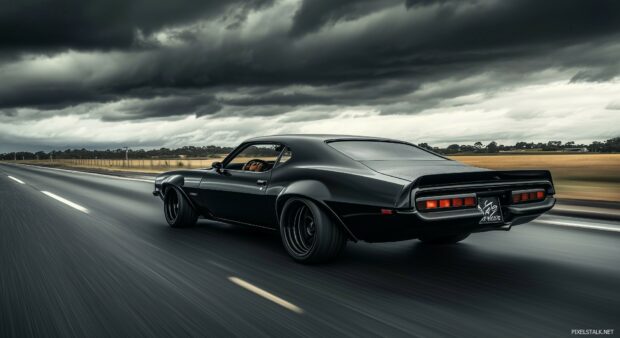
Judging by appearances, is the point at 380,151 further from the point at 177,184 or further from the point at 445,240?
the point at 177,184


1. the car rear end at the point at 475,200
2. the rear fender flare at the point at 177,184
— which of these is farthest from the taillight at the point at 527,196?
the rear fender flare at the point at 177,184

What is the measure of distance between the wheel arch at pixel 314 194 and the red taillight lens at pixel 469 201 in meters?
1.03

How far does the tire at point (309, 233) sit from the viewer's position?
5160mm

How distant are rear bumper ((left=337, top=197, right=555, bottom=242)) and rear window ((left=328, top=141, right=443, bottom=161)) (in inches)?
29.4

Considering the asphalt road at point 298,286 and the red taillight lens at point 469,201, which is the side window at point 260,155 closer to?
the asphalt road at point 298,286

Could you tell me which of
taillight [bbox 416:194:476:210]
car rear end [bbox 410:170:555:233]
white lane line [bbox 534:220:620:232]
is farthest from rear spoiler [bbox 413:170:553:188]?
white lane line [bbox 534:220:620:232]

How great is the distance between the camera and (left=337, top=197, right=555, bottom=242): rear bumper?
4598mm

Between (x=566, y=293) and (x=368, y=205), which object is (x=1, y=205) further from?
(x=566, y=293)

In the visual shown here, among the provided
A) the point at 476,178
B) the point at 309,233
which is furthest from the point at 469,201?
the point at 309,233

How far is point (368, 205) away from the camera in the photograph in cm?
480

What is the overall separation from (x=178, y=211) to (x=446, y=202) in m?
4.44

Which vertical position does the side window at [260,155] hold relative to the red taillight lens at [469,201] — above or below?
above

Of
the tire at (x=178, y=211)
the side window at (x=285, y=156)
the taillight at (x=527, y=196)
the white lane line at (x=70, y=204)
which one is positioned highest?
the side window at (x=285, y=156)

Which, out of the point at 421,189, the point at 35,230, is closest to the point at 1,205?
the point at 35,230
